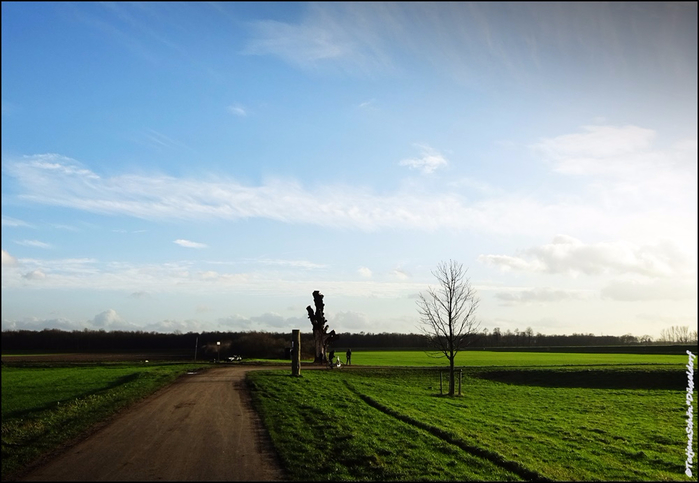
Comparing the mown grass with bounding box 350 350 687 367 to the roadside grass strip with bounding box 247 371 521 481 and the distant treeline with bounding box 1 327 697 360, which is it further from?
the roadside grass strip with bounding box 247 371 521 481

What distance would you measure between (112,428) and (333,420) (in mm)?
6739

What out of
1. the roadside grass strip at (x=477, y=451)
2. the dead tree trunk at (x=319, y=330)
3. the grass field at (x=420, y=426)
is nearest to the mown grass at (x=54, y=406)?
the grass field at (x=420, y=426)

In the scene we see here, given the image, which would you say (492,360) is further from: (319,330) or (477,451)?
(477,451)

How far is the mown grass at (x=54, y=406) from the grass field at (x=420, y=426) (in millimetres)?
55

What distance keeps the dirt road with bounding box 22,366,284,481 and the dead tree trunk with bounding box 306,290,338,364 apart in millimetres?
28945

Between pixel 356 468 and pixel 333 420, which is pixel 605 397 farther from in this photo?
pixel 356 468

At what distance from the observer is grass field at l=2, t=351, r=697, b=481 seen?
12344 mm

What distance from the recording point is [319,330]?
1927 inches

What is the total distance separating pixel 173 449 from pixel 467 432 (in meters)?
9.05

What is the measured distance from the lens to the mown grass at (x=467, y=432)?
12.2 m

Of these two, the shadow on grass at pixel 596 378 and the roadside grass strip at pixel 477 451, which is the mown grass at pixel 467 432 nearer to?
the roadside grass strip at pixel 477 451

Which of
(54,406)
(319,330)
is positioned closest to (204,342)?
(319,330)

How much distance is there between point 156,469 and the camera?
11.2m

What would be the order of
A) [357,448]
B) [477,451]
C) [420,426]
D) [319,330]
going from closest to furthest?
[357,448], [477,451], [420,426], [319,330]
